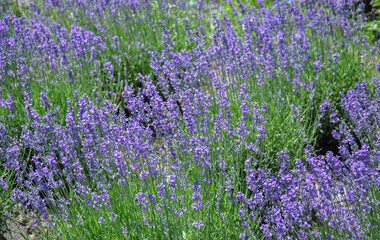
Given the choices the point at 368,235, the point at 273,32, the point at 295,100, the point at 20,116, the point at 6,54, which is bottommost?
the point at 368,235

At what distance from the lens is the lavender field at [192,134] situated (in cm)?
264

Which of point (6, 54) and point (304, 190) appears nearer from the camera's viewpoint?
point (304, 190)

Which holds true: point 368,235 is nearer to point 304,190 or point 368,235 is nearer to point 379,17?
point 304,190

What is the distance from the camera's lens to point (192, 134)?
319 centimetres

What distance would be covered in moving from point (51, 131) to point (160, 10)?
3434 millimetres

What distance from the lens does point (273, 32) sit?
4.92 metres

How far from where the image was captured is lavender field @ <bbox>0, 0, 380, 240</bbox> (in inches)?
104

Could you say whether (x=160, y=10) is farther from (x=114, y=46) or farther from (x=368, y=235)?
(x=368, y=235)

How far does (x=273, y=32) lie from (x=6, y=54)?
291 cm

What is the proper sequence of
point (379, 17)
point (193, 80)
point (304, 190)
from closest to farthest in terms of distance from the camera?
point (304, 190) → point (193, 80) → point (379, 17)

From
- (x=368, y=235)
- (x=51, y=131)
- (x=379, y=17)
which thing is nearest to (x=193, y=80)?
(x=51, y=131)

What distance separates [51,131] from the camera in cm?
332

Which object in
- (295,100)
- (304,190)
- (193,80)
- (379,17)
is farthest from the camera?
(379,17)

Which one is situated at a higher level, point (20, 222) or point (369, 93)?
point (20, 222)
